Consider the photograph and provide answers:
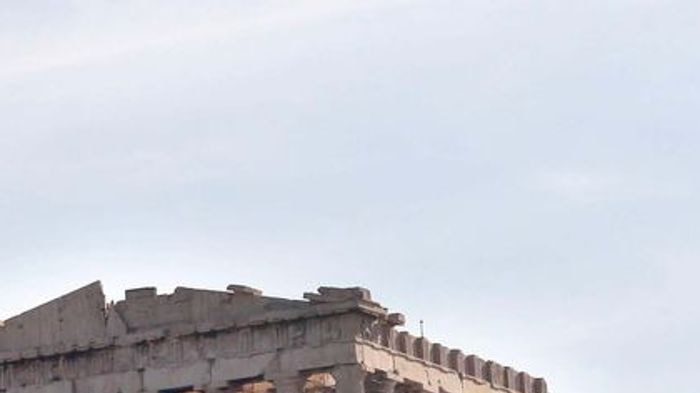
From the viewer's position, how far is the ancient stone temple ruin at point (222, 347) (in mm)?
70375

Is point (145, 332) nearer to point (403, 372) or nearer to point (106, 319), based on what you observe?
point (106, 319)

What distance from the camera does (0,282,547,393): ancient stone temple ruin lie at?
7038 centimetres

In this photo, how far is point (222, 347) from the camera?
7181 centimetres

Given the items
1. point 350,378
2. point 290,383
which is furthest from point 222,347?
point 350,378

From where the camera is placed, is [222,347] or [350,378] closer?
[350,378]

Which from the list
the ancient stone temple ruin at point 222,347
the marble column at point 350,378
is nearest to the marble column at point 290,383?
the ancient stone temple ruin at point 222,347

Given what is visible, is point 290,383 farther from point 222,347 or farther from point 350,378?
point 222,347

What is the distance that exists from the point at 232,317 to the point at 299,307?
179cm

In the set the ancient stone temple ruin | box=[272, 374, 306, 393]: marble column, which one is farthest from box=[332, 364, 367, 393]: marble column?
box=[272, 374, 306, 393]: marble column

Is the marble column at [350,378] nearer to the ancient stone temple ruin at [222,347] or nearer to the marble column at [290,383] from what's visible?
the ancient stone temple ruin at [222,347]

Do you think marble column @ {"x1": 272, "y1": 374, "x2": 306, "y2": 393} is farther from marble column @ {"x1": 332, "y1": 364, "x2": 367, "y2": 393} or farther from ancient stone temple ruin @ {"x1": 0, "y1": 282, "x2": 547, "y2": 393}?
marble column @ {"x1": 332, "y1": 364, "x2": 367, "y2": 393}

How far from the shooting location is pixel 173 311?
238 ft

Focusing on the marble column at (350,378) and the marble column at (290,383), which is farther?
the marble column at (290,383)

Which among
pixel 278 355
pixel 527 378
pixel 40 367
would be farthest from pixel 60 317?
pixel 527 378
